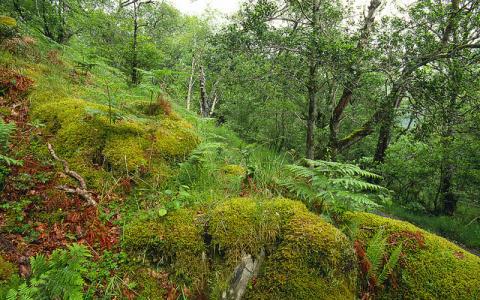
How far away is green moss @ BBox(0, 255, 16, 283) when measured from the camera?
181 centimetres

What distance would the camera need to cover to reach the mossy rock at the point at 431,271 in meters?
2.57

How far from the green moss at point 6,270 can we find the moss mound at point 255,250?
0.79 metres

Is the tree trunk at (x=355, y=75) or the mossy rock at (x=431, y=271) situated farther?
the tree trunk at (x=355, y=75)

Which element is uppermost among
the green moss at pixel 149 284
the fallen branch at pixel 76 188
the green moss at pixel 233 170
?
the green moss at pixel 233 170

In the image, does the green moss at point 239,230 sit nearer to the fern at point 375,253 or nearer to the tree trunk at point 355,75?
the fern at point 375,253

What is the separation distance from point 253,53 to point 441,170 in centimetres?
857

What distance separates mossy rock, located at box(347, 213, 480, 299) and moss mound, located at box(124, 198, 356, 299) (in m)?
0.67

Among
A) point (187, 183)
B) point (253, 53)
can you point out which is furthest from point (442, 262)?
point (253, 53)

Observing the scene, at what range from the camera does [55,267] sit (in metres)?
1.73

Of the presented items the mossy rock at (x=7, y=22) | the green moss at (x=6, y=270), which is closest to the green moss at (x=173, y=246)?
the green moss at (x=6, y=270)

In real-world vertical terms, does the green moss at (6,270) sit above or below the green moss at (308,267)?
below

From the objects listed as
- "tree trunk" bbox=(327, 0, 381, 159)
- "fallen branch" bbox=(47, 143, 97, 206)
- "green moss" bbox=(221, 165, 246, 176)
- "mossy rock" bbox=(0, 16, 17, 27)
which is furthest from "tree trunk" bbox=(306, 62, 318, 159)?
"mossy rock" bbox=(0, 16, 17, 27)

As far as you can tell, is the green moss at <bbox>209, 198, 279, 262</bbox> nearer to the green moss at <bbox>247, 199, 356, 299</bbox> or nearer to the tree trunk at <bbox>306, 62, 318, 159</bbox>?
the green moss at <bbox>247, 199, 356, 299</bbox>

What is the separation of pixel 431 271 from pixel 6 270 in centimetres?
374
